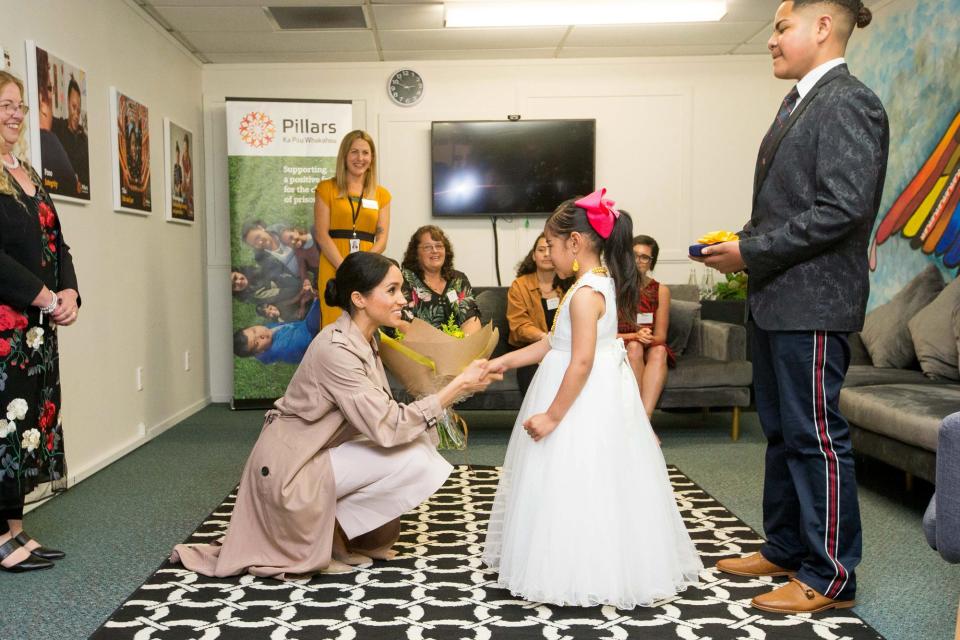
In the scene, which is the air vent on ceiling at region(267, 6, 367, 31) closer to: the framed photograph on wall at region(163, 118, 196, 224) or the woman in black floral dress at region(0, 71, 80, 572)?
the framed photograph on wall at region(163, 118, 196, 224)

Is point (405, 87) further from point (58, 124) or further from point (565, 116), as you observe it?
point (58, 124)

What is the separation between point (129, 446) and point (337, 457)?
7.99ft

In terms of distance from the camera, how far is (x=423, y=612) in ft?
7.68

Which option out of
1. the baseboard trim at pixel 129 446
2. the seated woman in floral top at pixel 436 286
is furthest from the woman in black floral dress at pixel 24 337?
the seated woman in floral top at pixel 436 286

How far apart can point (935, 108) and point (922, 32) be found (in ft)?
1.61

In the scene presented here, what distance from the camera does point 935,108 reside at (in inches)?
188

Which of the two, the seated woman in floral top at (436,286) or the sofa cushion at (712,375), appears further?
the sofa cushion at (712,375)

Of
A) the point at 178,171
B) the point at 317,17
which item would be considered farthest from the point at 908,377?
the point at 178,171

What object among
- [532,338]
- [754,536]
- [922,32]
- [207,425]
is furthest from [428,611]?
[922,32]

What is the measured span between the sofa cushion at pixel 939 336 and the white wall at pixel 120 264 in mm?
3987

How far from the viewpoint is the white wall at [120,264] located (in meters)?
3.94

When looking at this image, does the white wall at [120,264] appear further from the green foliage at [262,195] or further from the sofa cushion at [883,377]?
the sofa cushion at [883,377]

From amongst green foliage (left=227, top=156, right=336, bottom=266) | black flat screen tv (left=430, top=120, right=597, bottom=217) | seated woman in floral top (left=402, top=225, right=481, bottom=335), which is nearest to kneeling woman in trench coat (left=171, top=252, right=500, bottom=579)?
seated woman in floral top (left=402, top=225, right=481, bottom=335)

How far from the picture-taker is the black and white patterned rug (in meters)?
2.19
